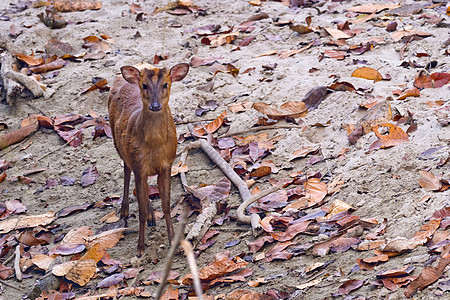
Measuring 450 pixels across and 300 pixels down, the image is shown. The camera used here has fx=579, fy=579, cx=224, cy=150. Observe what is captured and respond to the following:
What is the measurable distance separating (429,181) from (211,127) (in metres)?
2.66

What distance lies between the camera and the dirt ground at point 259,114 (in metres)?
3.81

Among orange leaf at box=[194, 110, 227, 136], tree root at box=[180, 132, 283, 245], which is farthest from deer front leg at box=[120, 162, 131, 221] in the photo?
orange leaf at box=[194, 110, 227, 136]

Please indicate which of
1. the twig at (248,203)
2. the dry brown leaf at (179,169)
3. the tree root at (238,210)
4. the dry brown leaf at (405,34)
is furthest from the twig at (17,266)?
the dry brown leaf at (405,34)

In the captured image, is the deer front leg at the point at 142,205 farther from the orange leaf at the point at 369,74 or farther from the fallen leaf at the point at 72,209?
the orange leaf at the point at 369,74

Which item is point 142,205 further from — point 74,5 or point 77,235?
point 74,5

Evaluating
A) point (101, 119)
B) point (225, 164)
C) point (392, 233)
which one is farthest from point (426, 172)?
point (101, 119)

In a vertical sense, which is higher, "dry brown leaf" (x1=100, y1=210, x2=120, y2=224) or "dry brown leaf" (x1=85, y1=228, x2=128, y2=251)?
"dry brown leaf" (x1=85, y1=228, x2=128, y2=251)

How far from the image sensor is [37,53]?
25.5ft

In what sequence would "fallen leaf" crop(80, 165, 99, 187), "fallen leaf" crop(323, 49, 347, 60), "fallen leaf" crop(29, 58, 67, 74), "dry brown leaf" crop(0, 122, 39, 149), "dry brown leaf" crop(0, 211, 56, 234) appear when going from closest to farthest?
"dry brown leaf" crop(0, 211, 56, 234)
"fallen leaf" crop(80, 165, 99, 187)
"dry brown leaf" crop(0, 122, 39, 149)
"fallen leaf" crop(323, 49, 347, 60)
"fallen leaf" crop(29, 58, 67, 74)

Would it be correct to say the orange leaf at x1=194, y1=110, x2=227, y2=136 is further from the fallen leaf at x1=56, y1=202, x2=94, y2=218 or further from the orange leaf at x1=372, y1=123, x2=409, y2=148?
the orange leaf at x1=372, y1=123, x2=409, y2=148

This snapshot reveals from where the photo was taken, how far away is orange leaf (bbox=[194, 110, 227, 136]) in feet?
19.7

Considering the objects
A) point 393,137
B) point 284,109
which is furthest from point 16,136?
point 393,137

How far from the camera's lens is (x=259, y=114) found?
236 inches

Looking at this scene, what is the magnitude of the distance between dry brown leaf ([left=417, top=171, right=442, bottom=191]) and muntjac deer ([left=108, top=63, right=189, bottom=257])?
187cm
